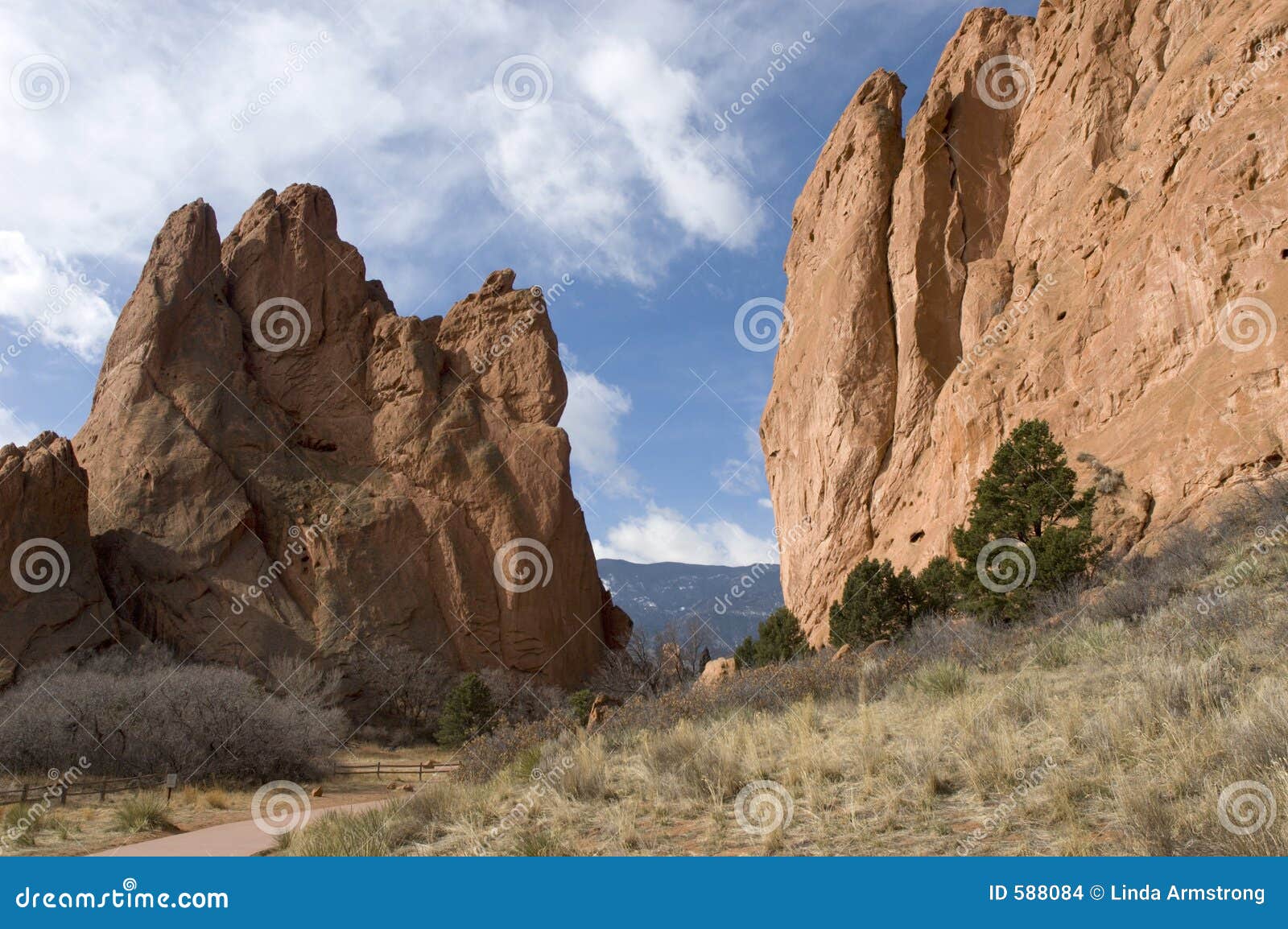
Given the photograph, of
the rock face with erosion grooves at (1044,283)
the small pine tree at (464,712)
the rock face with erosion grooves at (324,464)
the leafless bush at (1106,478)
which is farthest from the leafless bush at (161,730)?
the leafless bush at (1106,478)

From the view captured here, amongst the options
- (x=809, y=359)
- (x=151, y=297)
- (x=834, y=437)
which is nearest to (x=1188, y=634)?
(x=834, y=437)

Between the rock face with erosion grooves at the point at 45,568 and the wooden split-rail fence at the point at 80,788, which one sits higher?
the rock face with erosion grooves at the point at 45,568

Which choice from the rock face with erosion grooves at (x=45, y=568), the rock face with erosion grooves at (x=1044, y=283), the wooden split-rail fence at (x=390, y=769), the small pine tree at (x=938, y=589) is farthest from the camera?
the rock face with erosion grooves at (x=45, y=568)

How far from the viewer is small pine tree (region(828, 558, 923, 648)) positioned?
81.5 ft

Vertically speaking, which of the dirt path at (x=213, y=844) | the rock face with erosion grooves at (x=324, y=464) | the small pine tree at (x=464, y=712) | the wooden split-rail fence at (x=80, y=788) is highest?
the rock face with erosion grooves at (x=324, y=464)

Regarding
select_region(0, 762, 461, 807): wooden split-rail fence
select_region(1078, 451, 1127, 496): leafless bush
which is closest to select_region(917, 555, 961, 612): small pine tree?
select_region(1078, 451, 1127, 496): leafless bush

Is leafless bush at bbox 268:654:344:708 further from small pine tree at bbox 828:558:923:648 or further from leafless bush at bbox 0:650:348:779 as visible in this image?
small pine tree at bbox 828:558:923:648

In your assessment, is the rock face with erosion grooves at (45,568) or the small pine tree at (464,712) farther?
the small pine tree at (464,712)

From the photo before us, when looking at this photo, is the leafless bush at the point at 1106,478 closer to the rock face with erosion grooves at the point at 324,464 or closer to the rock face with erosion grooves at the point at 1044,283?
the rock face with erosion grooves at the point at 1044,283

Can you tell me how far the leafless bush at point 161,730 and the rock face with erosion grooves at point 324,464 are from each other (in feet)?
48.5

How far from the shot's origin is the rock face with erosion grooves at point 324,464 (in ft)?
122

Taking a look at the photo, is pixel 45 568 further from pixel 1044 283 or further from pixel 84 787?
pixel 1044 283

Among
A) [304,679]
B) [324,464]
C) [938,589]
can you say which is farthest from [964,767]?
[324,464]

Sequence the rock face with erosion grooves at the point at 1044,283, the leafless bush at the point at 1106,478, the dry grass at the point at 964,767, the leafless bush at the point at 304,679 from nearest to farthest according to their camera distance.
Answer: the dry grass at the point at 964,767, the rock face with erosion grooves at the point at 1044,283, the leafless bush at the point at 1106,478, the leafless bush at the point at 304,679
